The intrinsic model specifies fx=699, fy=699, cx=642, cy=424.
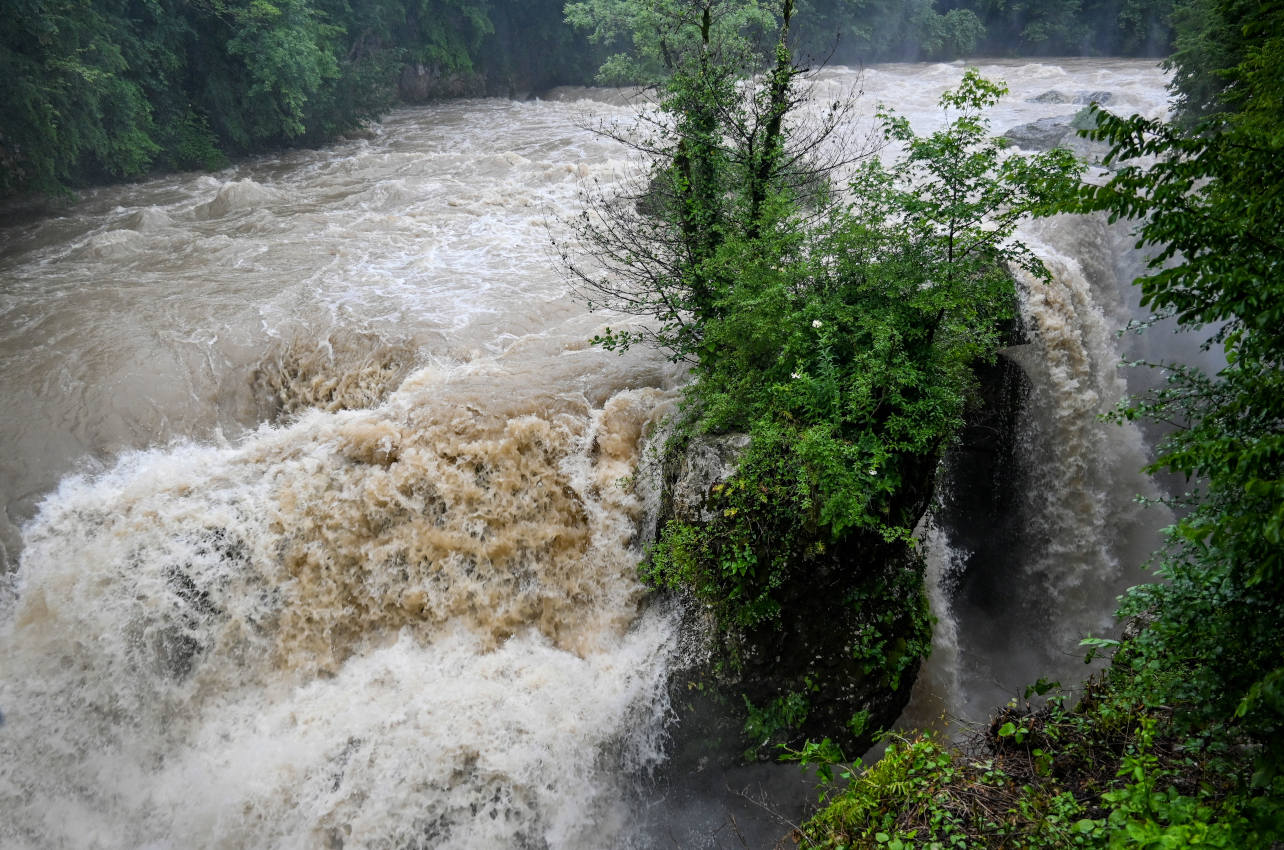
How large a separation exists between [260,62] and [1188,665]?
2010 centimetres

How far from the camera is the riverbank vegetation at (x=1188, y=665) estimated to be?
2449mm

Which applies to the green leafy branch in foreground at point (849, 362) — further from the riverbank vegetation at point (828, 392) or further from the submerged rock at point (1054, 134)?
the submerged rock at point (1054, 134)

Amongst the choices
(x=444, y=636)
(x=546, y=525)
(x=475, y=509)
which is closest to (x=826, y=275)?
(x=546, y=525)

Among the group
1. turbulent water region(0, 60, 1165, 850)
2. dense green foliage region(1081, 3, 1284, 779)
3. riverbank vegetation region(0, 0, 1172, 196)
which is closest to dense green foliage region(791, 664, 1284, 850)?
dense green foliage region(1081, 3, 1284, 779)

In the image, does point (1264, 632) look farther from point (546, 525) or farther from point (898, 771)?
point (546, 525)

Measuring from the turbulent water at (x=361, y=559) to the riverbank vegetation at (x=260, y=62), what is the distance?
4225 millimetres

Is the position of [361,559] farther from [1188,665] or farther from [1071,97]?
[1071,97]

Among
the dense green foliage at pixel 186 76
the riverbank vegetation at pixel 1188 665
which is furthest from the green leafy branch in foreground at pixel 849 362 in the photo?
the dense green foliage at pixel 186 76

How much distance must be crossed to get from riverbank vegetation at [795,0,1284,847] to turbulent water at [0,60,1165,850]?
Result: 2.58 metres

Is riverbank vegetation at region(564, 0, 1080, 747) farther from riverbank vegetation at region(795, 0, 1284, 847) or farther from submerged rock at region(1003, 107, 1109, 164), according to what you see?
submerged rock at region(1003, 107, 1109, 164)

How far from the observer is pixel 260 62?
16.5 metres

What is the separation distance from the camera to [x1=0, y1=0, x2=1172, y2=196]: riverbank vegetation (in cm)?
1224

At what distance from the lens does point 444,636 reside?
634cm

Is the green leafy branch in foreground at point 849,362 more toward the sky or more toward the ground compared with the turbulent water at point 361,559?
more toward the sky
